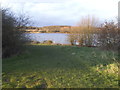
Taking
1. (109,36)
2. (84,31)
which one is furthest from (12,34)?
(84,31)

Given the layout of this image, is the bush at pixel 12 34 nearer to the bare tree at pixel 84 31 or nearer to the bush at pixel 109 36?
the bush at pixel 109 36

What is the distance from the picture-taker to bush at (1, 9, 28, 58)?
778cm

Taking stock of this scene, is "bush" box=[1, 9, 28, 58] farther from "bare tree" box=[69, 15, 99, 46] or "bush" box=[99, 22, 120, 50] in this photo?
"bare tree" box=[69, 15, 99, 46]

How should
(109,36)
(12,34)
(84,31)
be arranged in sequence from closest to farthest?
1. (109,36)
2. (12,34)
3. (84,31)

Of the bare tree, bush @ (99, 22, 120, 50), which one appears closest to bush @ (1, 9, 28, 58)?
bush @ (99, 22, 120, 50)

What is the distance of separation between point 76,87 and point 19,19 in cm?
679

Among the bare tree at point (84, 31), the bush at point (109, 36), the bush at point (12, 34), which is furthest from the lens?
the bare tree at point (84, 31)

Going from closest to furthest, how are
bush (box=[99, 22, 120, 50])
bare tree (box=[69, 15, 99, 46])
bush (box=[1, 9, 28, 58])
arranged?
bush (box=[99, 22, 120, 50])
bush (box=[1, 9, 28, 58])
bare tree (box=[69, 15, 99, 46])

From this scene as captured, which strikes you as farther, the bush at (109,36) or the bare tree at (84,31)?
the bare tree at (84,31)

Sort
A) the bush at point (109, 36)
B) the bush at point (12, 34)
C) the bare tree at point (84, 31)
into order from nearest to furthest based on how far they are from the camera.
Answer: the bush at point (109, 36), the bush at point (12, 34), the bare tree at point (84, 31)

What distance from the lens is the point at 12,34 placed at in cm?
823

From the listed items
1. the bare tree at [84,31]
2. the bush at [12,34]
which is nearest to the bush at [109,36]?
the bush at [12,34]

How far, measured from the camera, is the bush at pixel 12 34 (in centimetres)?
778

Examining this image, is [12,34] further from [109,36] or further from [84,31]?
[84,31]
